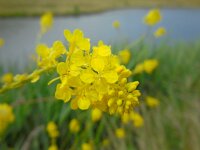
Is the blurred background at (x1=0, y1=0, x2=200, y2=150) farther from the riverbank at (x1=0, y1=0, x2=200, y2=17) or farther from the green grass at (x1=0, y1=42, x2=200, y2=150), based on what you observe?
the riverbank at (x1=0, y1=0, x2=200, y2=17)

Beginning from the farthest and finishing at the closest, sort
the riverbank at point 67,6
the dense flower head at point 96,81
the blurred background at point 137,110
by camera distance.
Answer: the riverbank at point 67,6 → the blurred background at point 137,110 → the dense flower head at point 96,81

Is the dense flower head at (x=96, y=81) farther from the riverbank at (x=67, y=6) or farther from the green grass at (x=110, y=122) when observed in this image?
the riverbank at (x=67, y=6)

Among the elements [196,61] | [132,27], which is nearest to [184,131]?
[196,61]

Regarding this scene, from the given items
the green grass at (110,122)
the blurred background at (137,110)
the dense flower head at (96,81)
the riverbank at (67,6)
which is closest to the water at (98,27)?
the riverbank at (67,6)

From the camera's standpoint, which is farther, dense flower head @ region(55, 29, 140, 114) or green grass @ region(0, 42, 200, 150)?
green grass @ region(0, 42, 200, 150)

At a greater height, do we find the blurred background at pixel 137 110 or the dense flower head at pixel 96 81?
the dense flower head at pixel 96 81

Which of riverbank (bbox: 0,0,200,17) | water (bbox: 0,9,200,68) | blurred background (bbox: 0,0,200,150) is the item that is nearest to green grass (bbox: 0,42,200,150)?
blurred background (bbox: 0,0,200,150)

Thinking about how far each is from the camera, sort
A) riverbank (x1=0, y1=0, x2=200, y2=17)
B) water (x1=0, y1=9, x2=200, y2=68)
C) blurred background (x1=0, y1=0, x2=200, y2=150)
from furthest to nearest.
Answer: riverbank (x1=0, y1=0, x2=200, y2=17) → water (x1=0, y1=9, x2=200, y2=68) → blurred background (x1=0, y1=0, x2=200, y2=150)
